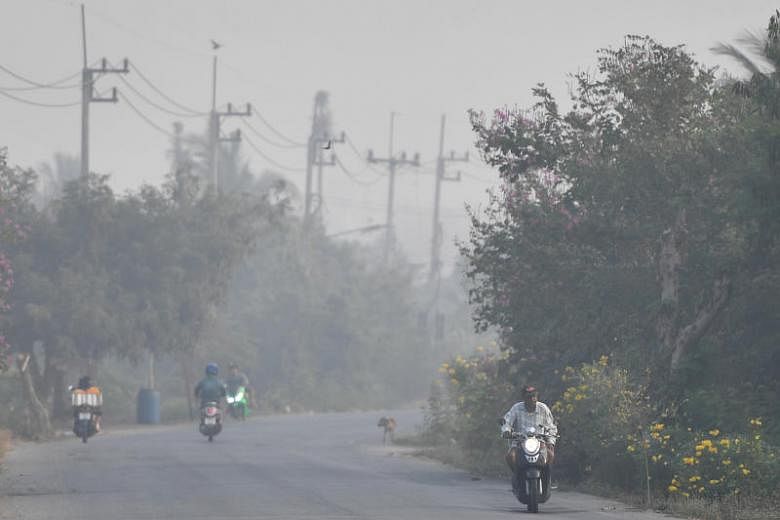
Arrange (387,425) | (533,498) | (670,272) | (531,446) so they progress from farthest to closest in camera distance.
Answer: (387,425)
(670,272)
(531,446)
(533,498)

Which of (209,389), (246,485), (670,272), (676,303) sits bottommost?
(246,485)

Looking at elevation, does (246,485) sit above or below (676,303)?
below

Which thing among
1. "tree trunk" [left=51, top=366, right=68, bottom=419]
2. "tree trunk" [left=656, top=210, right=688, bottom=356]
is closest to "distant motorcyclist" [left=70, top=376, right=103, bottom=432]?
"tree trunk" [left=51, top=366, right=68, bottom=419]

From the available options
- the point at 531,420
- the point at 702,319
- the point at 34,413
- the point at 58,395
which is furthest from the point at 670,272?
the point at 58,395

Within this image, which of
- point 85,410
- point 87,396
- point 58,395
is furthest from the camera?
point 58,395

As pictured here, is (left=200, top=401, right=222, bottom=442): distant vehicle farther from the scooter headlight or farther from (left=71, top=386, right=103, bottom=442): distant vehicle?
the scooter headlight

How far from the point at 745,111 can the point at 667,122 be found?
1212 mm

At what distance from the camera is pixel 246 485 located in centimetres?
2330

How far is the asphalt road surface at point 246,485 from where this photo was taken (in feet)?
63.2

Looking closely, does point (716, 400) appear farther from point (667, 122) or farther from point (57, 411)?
point (57, 411)

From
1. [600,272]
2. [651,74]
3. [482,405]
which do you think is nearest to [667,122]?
[651,74]

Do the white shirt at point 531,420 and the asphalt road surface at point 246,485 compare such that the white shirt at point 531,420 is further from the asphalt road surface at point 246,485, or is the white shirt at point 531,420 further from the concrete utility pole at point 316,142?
the concrete utility pole at point 316,142

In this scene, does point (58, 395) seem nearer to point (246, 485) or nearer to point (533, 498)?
point (246, 485)

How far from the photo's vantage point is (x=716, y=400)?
23359mm
